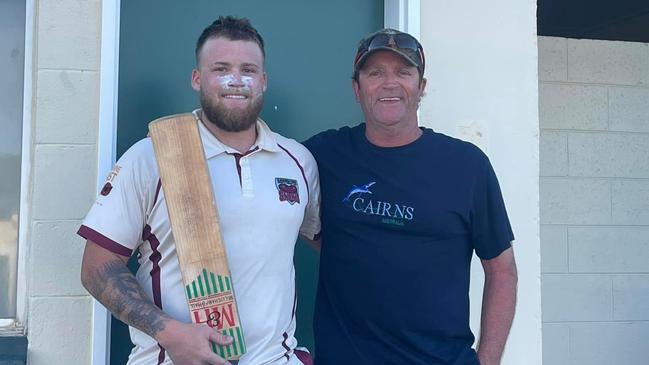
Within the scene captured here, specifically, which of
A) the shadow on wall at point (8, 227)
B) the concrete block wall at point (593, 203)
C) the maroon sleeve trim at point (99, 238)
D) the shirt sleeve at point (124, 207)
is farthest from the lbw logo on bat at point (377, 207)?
the concrete block wall at point (593, 203)

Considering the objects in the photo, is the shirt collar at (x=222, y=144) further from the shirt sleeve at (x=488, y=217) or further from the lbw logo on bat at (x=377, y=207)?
the shirt sleeve at (x=488, y=217)

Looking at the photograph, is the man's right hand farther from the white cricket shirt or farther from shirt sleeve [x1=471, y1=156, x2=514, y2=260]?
shirt sleeve [x1=471, y1=156, x2=514, y2=260]

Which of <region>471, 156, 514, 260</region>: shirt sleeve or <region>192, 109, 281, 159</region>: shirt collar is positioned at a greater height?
<region>192, 109, 281, 159</region>: shirt collar

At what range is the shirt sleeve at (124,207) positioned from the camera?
201 cm

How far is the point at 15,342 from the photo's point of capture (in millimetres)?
2525

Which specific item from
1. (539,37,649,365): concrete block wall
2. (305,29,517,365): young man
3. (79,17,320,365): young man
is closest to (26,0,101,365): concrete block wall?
(79,17,320,365): young man

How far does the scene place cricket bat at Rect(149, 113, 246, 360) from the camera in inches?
77.3

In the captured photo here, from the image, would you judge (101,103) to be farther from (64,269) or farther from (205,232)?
(205,232)

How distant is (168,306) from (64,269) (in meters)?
0.69

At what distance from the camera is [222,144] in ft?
7.26

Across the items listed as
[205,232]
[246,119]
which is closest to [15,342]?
[205,232]

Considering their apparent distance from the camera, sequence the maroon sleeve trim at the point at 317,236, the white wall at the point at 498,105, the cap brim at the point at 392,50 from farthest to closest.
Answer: the white wall at the point at 498,105 → the maroon sleeve trim at the point at 317,236 → the cap brim at the point at 392,50

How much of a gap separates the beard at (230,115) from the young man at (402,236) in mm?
394

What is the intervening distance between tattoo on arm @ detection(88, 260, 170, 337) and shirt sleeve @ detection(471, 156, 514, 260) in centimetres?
109
